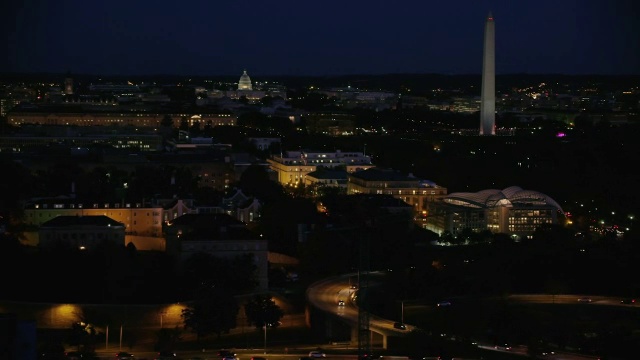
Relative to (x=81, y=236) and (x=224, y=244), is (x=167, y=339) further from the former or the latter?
(x=81, y=236)

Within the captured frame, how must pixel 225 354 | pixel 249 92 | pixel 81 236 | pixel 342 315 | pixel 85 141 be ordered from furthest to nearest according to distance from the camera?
pixel 249 92 → pixel 85 141 → pixel 81 236 → pixel 342 315 → pixel 225 354

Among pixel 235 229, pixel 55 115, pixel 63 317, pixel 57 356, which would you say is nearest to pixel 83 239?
pixel 235 229

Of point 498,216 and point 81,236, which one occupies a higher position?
point 81,236

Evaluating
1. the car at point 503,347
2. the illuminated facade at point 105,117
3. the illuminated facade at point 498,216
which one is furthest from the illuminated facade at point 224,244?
the illuminated facade at point 105,117

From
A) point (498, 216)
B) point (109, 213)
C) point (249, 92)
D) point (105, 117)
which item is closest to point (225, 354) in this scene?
point (109, 213)

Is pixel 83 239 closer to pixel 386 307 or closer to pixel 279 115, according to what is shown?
Result: pixel 386 307

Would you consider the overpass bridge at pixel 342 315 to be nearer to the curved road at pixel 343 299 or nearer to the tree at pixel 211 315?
the curved road at pixel 343 299

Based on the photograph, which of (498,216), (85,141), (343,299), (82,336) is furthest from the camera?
(85,141)
